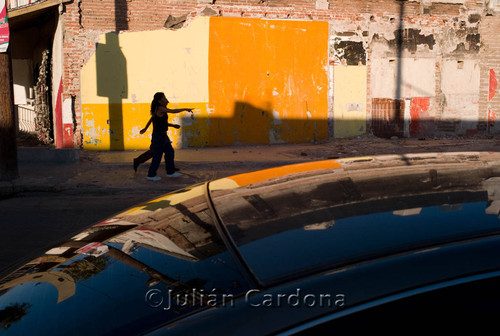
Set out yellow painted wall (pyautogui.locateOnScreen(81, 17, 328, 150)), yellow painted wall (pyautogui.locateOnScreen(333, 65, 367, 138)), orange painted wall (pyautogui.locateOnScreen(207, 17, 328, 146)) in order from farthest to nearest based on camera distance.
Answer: yellow painted wall (pyautogui.locateOnScreen(333, 65, 367, 138)) < orange painted wall (pyautogui.locateOnScreen(207, 17, 328, 146)) < yellow painted wall (pyautogui.locateOnScreen(81, 17, 328, 150))

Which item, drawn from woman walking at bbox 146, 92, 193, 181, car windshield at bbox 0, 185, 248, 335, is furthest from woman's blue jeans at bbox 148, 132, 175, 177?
car windshield at bbox 0, 185, 248, 335

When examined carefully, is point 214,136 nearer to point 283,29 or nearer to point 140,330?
point 283,29

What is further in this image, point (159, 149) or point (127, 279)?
point (159, 149)

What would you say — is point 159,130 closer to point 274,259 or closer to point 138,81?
point 138,81

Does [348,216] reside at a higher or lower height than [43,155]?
higher

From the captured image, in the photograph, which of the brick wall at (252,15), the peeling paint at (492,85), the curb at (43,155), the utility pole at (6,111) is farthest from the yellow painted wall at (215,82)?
the peeling paint at (492,85)

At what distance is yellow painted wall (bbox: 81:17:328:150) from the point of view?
49.8ft

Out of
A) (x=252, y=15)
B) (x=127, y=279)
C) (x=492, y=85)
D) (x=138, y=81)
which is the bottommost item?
(x=127, y=279)

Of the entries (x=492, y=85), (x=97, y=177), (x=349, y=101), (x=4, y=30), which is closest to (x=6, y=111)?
(x=4, y=30)

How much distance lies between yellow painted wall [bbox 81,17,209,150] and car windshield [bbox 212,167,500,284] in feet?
44.5

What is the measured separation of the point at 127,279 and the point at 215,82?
1457 cm

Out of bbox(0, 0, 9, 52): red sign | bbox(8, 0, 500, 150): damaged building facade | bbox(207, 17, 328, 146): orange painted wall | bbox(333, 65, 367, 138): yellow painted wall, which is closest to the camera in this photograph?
bbox(0, 0, 9, 52): red sign

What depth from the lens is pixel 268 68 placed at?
16438 mm

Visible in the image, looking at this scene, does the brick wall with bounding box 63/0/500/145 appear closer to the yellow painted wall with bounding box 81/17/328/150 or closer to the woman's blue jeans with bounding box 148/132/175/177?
the yellow painted wall with bounding box 81/17/328/150
